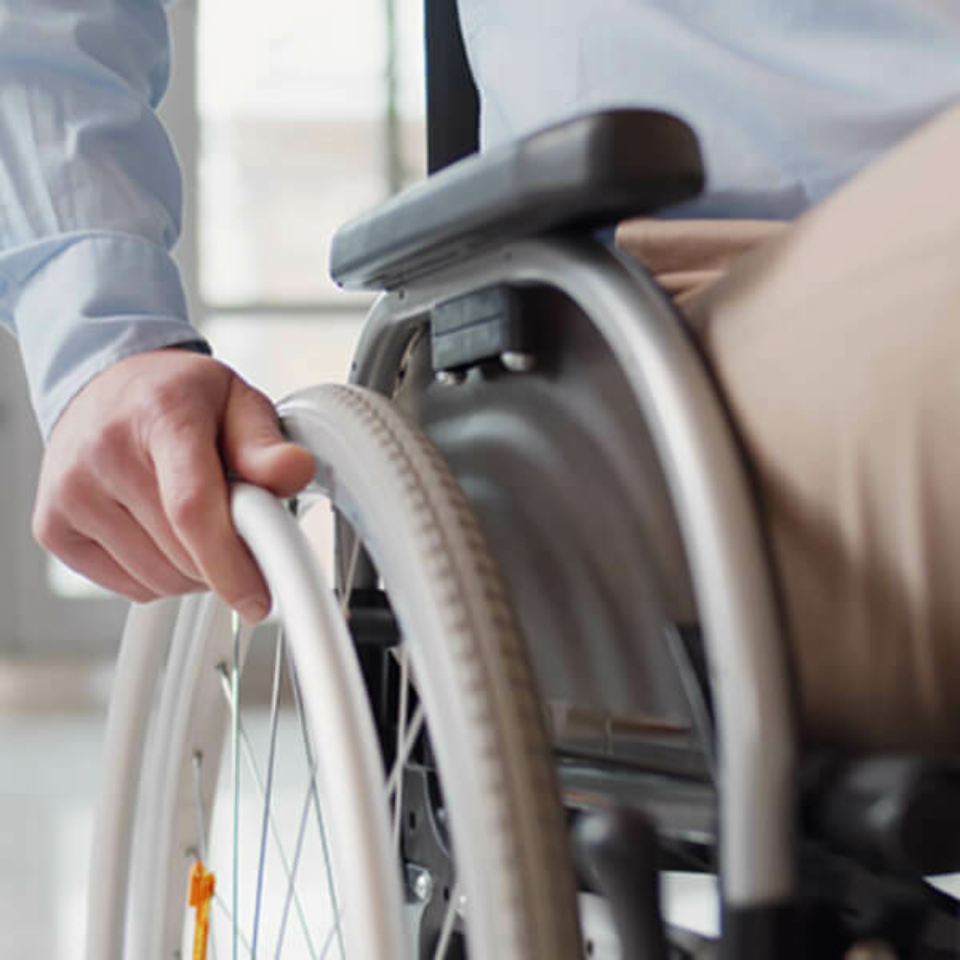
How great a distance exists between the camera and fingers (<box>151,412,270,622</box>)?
0.57 m

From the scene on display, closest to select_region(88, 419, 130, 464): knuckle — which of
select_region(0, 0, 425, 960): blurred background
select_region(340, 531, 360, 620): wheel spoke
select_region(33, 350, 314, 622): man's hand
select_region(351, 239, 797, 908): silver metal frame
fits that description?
select_region(33, 350, 314, 622): man's hand

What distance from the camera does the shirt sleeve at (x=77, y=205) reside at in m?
0.69

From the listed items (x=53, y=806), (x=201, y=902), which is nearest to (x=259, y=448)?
(x=201, y=902)

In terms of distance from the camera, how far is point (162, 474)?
0.59m

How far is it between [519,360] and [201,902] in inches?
13.6

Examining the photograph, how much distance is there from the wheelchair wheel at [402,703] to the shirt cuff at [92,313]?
0.36 feet

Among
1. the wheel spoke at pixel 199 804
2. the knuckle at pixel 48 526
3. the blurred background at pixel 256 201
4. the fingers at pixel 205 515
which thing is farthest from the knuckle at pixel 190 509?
the blurred background at pixel 256 201

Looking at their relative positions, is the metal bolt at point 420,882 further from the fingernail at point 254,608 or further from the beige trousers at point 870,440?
the beige trousers at point 870,440

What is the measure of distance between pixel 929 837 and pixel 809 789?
31 millimetres

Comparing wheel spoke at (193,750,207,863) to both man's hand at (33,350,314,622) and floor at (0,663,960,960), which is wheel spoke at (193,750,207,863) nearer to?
man's hand at (33,350,314,622)

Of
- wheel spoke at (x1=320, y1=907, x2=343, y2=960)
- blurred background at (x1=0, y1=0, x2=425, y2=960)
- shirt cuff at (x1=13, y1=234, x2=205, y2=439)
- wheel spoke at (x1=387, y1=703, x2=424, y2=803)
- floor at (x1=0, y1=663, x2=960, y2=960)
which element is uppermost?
blurred background at (x1=0, y1=0, x2=425, y2=960)

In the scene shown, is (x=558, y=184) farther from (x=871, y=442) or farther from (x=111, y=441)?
(x=111, y=441)

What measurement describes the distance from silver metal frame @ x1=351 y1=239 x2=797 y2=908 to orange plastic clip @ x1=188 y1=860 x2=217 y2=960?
397mm

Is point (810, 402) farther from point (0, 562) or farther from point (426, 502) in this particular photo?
point (0, 562)
